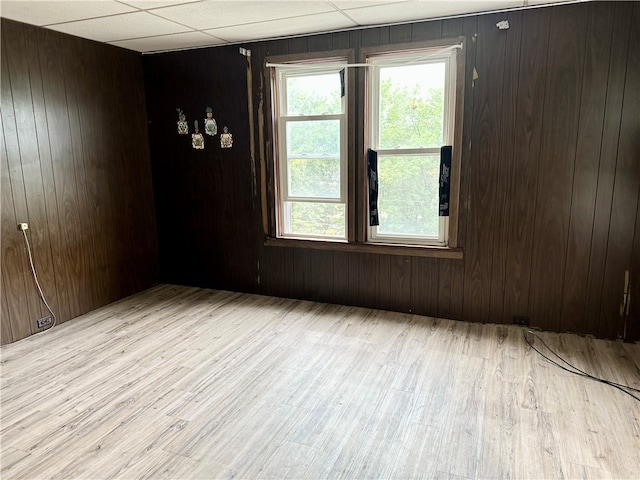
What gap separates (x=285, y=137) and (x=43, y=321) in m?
2.65

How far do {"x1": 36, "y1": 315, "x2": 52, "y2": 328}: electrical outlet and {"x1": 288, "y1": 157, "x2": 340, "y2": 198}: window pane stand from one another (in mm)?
2381

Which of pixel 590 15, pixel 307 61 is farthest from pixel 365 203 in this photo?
pixel 590 15

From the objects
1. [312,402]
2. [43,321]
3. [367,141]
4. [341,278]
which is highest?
[367,141]

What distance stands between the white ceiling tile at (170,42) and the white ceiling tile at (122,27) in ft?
0.43

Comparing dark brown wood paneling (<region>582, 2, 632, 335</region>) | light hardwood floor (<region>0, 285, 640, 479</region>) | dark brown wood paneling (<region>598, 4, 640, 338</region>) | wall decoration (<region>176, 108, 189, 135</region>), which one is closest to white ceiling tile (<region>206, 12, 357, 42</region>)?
→ wall decoration (<region>176, 108, 189, 135</region>)

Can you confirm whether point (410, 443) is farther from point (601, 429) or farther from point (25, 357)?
point (25, 357)

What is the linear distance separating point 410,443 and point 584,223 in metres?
2.19

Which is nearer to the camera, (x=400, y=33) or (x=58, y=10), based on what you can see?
(x=58, y=10)

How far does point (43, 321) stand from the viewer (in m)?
3.65

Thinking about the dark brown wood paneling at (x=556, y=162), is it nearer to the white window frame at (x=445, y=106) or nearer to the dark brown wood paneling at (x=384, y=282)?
the white window frame at (x=445, y=106)

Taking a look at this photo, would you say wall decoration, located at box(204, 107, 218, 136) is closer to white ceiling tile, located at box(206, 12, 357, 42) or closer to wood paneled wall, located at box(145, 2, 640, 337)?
wood paneled wall, located at box(145, 2, 640, 337)

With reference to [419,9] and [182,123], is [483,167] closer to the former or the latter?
[419,9]

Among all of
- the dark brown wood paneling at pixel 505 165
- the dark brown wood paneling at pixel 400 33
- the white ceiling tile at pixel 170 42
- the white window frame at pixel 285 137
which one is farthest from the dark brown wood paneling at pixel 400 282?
the white ceiling tile at pixel 170 42

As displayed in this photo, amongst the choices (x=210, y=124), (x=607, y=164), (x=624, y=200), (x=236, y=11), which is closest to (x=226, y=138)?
(x=210, y=124)
